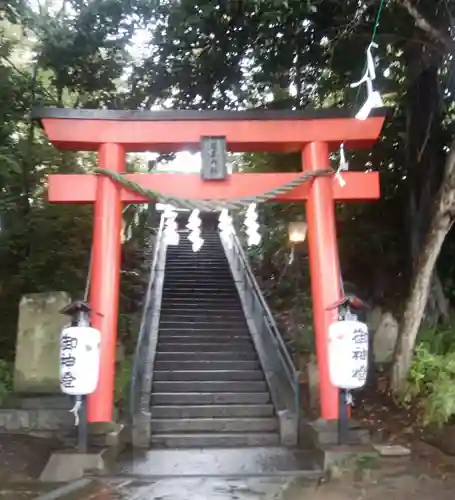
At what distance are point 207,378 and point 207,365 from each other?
392mm

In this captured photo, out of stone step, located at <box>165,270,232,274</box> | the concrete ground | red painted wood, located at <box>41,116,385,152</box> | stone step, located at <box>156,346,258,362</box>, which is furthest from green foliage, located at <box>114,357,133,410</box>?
stone step, located at <box>165,270,232,274</box>

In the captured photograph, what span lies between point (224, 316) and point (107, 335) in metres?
5.07

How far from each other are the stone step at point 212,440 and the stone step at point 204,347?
2498 mm

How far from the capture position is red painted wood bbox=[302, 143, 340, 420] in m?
8.19

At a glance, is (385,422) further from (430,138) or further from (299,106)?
(299,106)

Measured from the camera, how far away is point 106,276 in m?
8.29

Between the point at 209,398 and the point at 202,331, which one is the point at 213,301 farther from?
the point at 209,398

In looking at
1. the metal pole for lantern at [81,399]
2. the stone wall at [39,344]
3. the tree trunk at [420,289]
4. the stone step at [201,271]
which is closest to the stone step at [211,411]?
the stone wall at [39,344]

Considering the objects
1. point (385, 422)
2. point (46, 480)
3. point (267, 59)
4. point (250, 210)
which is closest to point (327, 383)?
point (385, 422)

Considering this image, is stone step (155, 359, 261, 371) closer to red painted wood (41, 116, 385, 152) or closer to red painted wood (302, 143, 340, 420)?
red painted wood (302, 143, 340, 420)

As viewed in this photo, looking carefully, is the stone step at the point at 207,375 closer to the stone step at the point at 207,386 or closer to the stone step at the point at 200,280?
the stone step at the point at 207,386

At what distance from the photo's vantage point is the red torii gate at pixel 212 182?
8.41m

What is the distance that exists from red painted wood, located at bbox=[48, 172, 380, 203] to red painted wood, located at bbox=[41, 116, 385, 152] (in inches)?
19.5

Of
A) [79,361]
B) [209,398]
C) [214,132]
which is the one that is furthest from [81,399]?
[214,132]
